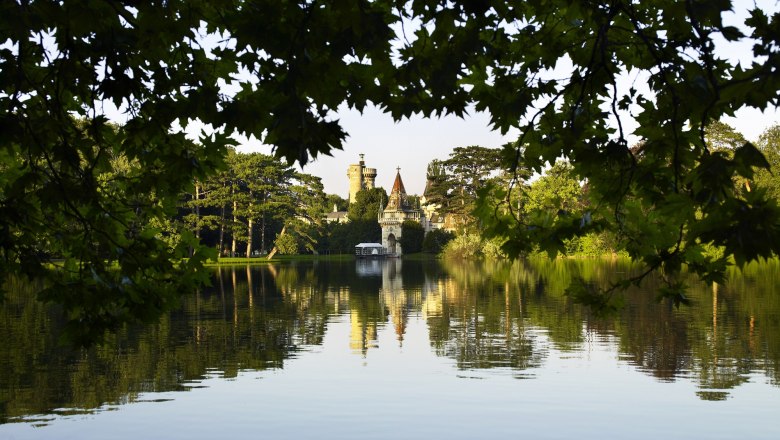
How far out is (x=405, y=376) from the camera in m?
12.9

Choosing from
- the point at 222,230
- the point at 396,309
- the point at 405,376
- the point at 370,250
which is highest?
the point at 222,230

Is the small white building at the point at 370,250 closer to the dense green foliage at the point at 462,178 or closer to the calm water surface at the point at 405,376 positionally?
the dense green foliage at the point at 462,178

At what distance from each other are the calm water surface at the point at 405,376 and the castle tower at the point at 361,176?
12185cm

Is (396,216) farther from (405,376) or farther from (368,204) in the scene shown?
(405,376)

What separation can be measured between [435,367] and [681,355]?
4089mm

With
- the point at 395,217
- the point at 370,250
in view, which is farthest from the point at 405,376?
the point at 395,217

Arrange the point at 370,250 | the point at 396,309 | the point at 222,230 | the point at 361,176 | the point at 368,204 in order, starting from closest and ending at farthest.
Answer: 1. the point at 396,309
2. the point at 222,230
3. the point at 370,250
4. the point at 368,204
5. the point at 361,176

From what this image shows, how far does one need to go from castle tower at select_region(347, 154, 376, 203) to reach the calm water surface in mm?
121849

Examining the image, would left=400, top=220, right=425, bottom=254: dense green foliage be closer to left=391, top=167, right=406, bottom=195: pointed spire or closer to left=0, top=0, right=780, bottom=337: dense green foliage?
left=391, top=167, right=406, bottom=195: pointed spire

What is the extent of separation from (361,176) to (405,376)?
132088 mm

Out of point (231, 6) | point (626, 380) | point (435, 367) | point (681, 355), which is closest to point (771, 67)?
point (231, 6)

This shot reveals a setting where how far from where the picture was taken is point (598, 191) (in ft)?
19.6

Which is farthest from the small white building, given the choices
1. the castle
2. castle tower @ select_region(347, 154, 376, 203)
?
castle tower @ select_region(347, 154, 376, 203)

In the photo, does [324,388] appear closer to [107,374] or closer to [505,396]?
[505,396]
